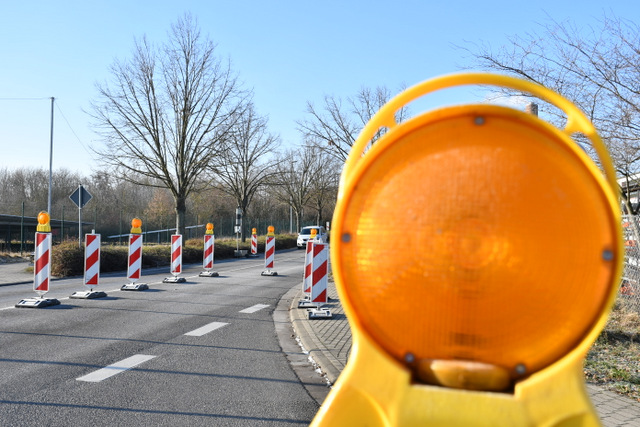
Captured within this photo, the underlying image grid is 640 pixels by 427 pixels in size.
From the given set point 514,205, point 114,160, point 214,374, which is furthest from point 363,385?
point 114,160

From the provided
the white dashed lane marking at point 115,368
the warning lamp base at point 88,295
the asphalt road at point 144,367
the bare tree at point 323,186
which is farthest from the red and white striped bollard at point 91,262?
the bare tree at point 323,186

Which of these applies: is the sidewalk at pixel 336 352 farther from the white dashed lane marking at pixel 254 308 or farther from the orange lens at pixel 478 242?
the orange lens at pixel 478 242

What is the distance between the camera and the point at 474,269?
0.89m

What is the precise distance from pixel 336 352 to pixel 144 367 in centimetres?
224

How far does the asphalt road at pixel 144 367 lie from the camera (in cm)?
452

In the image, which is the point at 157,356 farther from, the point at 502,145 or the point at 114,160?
the point at 114,160

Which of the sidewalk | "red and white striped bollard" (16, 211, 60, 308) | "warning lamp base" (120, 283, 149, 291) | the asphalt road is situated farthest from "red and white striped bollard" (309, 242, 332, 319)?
"warning lamp base" (120, 283, 149, 291)

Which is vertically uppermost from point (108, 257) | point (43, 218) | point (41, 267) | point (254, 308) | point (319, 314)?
point (43, 218)

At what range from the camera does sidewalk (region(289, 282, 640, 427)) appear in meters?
4.20

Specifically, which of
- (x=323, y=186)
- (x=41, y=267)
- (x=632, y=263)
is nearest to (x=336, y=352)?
(x=632, y=263)

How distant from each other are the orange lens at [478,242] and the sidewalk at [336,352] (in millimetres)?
3661

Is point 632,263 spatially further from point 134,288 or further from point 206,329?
point 134,288

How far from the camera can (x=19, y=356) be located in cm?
627

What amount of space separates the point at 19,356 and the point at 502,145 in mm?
6684
